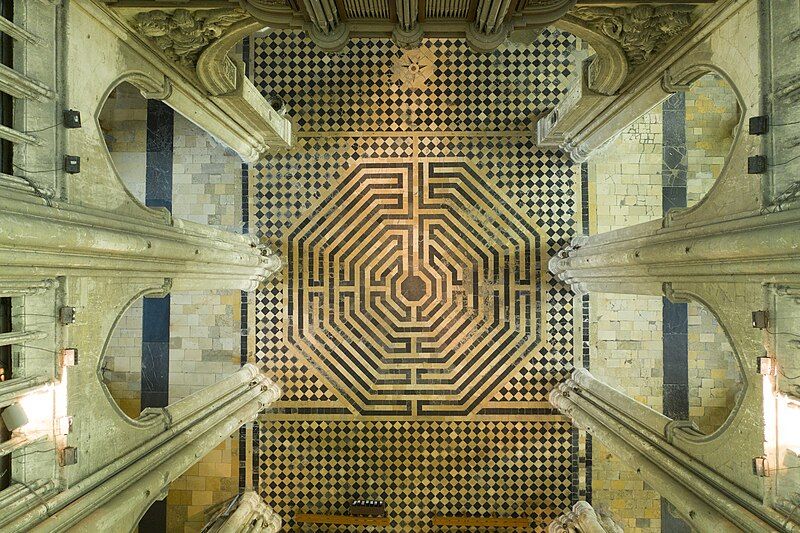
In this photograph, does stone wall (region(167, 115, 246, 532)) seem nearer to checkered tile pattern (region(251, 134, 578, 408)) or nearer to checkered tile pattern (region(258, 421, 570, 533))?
checkered tile pattern (region(251, 134, 578, 408))

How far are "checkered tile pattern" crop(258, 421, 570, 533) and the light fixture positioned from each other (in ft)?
16.6

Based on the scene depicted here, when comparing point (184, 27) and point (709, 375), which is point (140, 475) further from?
point (709, 375)

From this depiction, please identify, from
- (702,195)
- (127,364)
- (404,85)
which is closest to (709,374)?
(702,195)

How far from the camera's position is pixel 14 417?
9.78 ft

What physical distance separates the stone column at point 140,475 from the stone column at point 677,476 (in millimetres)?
4526

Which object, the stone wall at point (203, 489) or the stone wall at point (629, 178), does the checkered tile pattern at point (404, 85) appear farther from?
the stone wall at point (203, 489)

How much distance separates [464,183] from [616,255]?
130 inches

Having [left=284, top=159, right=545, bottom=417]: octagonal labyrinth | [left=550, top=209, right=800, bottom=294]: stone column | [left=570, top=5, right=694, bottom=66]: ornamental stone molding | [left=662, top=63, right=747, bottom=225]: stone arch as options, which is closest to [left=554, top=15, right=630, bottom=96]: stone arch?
[left=570, top=5, right=694, bottom=66]: ornamental stone molding

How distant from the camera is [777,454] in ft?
10.3

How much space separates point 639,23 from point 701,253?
7.20ft

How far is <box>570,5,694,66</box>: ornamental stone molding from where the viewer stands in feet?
13.1

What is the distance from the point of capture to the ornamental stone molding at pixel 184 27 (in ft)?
13.5

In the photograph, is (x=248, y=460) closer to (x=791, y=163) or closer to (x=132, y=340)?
(x=132, y=340)

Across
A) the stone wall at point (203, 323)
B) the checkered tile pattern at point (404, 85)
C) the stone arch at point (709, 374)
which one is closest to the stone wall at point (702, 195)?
the stone arch at point (709, 374)
